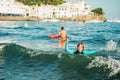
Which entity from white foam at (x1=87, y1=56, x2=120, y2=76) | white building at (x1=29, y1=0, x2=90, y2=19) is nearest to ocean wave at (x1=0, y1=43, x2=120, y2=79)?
white foam at (x1=87, y1=56, x2=120, y2=76)

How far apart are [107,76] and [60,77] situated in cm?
201

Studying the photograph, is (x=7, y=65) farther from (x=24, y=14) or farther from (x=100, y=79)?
(x=24, y=14)

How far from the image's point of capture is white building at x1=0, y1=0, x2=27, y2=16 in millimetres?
148375

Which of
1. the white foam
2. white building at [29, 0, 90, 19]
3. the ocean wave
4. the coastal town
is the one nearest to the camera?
the white foam

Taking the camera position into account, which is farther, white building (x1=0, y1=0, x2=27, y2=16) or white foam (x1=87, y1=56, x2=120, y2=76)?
white building (x1=0, y1=0, x2=27, y2=16)

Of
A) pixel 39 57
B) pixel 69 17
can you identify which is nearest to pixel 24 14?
pixel 69 17

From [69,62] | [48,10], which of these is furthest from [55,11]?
[69,62]

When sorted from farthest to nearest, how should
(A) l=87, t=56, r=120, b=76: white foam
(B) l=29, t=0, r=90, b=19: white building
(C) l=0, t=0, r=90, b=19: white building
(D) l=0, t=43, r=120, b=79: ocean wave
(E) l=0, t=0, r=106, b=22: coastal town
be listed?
(B) l=29, t=0, r=90, b=19: white building
(C) l=0, t=0, r=90, b=19: white building
(E) l=0, t=0, r=106, b=22: coastal town
(D) l=0, t=43, r=120, b=79: ocean wave
(A) l=87, t=56, r=120, b=76: white foam

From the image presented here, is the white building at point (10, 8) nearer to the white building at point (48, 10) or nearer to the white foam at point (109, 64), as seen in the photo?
the white building at point (48, 10)

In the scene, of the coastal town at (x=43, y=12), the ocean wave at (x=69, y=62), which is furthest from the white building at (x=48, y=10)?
the ocean wave at (x=69, y=62)

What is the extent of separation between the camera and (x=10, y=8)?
150625mm

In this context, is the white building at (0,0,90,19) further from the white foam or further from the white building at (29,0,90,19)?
the white foam

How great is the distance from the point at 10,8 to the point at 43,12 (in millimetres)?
23243

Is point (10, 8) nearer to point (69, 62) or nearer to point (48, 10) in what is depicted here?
point (48, 10)
